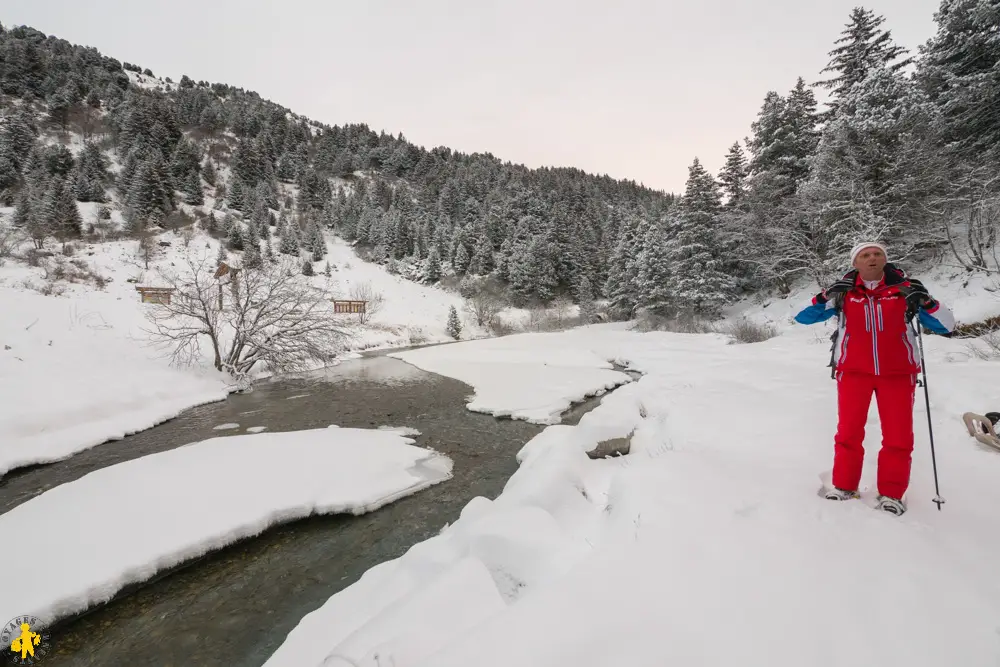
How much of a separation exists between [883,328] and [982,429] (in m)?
2.16

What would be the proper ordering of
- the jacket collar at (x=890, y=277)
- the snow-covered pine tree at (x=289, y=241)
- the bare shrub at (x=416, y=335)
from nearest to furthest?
the jacket collar at (x=890, y=277)
the bare shrub at (x=416, y=335)
the snow-covered pine tree at (x=289, y=241)

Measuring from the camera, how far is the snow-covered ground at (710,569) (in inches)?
58.0

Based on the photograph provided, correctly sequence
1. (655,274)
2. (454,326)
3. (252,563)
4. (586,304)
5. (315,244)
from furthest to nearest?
(315,244)
(586,304)
(454,326)
(655,274)
(252,563)

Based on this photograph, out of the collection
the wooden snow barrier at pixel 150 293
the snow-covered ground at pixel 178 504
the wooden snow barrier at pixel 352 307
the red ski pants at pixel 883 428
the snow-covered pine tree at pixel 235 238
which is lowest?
the snow-covered ground at pixel 178 504

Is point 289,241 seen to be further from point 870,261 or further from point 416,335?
point 870,261

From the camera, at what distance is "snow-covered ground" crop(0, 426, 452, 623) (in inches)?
128

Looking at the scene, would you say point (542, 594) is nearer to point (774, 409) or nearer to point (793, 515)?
point (793, 515)

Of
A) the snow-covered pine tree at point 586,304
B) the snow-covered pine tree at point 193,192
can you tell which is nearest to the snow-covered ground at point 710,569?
the snow-covered pine tree at point 586,304

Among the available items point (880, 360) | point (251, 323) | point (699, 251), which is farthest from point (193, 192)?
point (880, 360)

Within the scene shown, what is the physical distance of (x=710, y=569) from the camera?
1907 millimetres

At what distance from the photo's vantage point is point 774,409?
516 centimetres

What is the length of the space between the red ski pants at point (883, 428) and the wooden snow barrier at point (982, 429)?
5.12 ft

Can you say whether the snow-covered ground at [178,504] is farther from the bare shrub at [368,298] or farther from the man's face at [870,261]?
the bare shrub at [368,298]

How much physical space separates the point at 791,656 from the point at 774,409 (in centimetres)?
463
